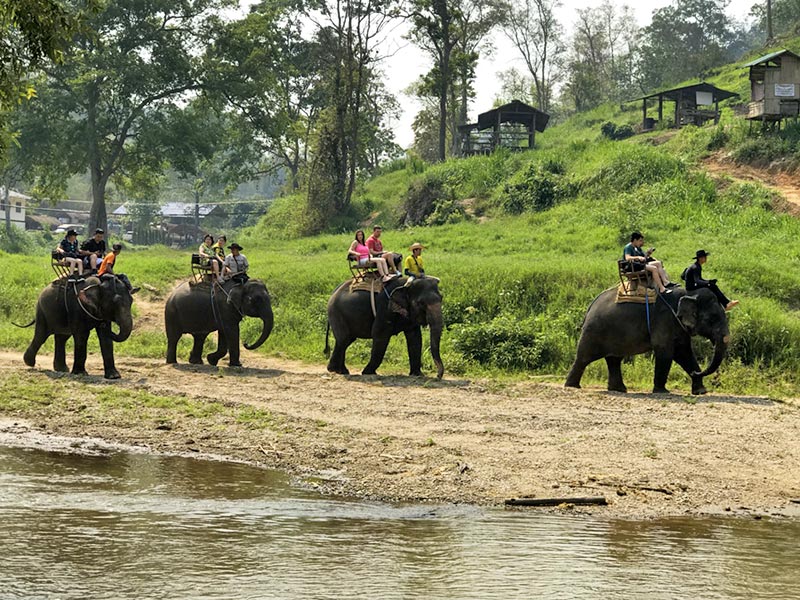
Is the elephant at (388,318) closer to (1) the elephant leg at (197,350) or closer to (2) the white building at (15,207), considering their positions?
(1) the elephant leg at (197,350)

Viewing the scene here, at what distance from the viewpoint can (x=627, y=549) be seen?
27.6 feet

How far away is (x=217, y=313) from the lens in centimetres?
1817

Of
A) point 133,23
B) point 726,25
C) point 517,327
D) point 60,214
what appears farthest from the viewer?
point 60,214

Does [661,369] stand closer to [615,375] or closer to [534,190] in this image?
[615,375]

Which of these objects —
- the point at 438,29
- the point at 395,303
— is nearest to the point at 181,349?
the point at 395,303

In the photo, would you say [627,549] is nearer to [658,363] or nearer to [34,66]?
[658,363]

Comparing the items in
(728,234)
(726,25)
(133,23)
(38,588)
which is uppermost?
(726,25)

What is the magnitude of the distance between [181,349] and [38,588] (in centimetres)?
1260

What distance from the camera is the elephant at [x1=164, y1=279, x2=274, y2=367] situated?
58.8ft

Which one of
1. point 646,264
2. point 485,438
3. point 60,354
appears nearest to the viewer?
point 485,438

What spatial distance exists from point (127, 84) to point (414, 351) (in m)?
27.4

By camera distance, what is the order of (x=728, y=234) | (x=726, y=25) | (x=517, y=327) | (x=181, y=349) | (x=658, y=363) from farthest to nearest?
(x=726, y=25) → (x=728, y=234) → (x=181, y=349) → (x=517, y=327) → (x=658, y=363)

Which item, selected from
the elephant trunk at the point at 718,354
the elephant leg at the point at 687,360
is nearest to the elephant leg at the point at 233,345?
the elephant leg at the point at 687,360

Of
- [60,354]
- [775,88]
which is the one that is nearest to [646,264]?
[60,354]
